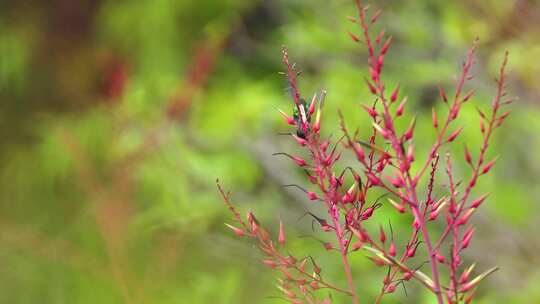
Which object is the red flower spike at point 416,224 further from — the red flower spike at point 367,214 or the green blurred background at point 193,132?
the green blurred background at point 193,132

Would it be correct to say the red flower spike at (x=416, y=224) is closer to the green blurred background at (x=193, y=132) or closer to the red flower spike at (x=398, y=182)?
the red flower spike at (x=398, y=182)

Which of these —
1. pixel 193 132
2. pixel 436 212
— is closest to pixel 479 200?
pixel 436 212

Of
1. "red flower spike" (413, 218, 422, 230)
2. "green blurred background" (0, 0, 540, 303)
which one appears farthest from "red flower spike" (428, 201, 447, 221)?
"green blurred background" (0, 0, 540, 303)

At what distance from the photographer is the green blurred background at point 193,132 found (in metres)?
2.27

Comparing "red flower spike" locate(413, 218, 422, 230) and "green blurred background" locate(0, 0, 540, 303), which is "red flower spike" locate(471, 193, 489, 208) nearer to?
"red flower spike" locate(413, 218, 422, 230)

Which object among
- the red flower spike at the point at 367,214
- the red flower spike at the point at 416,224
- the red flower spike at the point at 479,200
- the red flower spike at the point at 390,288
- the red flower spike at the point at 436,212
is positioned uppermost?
the red flower spike at the point at 479,200

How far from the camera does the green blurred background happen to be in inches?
89.5

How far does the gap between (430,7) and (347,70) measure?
0.35 metres

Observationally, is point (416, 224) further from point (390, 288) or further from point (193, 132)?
point (193, 132)

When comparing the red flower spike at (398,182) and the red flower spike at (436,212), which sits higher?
the red flower spike at (398,182)

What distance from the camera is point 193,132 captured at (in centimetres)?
301

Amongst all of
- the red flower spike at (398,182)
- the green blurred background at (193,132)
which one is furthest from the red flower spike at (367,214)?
the green blurred background at (193,132)

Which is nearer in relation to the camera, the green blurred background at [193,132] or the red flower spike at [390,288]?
the red flower spike at [390,288]

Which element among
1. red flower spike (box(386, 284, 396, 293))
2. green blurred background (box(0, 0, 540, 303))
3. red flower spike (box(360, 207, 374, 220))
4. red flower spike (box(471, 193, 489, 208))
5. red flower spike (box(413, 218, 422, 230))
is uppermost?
red flower spike (box(471, 193, 489, 208))
